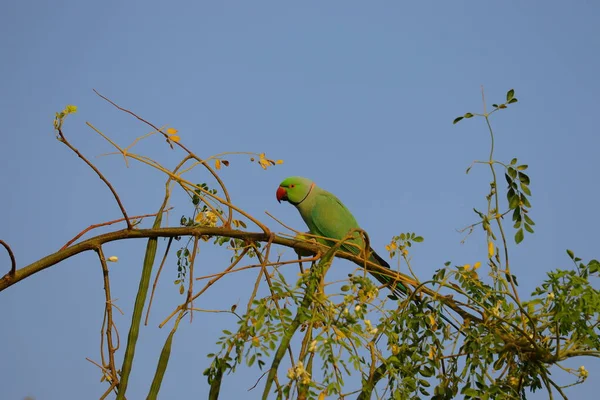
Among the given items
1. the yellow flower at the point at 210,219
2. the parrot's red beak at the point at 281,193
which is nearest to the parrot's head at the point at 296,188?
the parrot's red beak at the point at 281,193

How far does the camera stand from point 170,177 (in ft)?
7.25

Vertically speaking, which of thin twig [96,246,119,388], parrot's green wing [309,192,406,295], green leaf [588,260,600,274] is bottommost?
thin twig [96,246,119,388]

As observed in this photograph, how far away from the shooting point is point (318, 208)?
13.9ft

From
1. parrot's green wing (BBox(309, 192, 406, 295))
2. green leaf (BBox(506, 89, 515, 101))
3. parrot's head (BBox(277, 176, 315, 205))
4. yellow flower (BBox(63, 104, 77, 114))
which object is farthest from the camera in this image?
parrot's head (BBox(277, 176, 315, 205))

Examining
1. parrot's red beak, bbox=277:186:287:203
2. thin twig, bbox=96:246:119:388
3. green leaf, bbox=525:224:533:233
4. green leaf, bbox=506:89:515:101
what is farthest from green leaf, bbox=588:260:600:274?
parrot's red beak, bbox=277:186:287:203

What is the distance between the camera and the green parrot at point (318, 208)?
13.4 ft

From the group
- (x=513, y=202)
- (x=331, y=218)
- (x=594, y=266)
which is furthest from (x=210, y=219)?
(x=331, y=218)

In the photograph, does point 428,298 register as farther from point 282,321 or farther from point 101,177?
point 101,177

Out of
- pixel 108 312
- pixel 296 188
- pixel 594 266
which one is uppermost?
pixel 296 188

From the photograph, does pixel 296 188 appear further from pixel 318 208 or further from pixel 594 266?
pixel 594 266

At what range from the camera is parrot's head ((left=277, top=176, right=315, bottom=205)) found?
4.49 meters

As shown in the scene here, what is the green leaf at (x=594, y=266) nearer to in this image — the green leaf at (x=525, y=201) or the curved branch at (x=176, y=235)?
the green leaf at (x=525, y=201)

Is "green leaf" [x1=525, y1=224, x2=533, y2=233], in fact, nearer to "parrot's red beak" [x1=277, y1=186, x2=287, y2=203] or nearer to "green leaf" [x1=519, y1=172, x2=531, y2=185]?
"green leaf" [x1=519, y1=172, x2=531, y2=185]

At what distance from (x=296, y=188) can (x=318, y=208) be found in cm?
34
